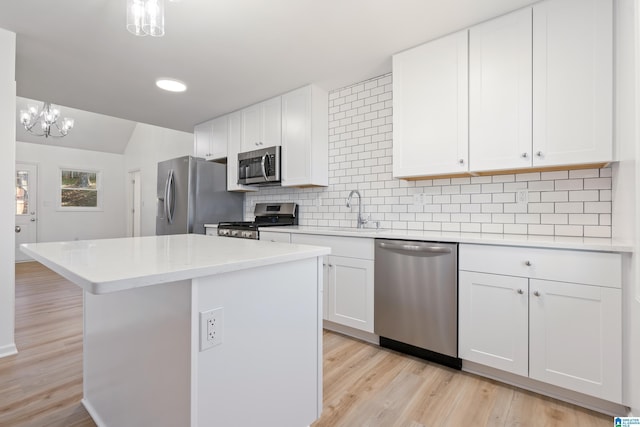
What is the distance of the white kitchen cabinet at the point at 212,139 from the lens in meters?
4.19

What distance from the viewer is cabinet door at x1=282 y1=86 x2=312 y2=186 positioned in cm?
323

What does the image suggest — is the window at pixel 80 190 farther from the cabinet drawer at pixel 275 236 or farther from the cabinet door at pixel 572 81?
the cabinet door at pixel 572 81

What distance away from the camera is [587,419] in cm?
159

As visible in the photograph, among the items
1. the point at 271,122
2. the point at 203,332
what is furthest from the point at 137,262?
the point at 271,122

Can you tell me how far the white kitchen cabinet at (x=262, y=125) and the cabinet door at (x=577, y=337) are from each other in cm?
277

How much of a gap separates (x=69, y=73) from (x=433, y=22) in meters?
3.21

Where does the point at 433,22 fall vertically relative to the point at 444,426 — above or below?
above

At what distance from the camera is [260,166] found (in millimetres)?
3613

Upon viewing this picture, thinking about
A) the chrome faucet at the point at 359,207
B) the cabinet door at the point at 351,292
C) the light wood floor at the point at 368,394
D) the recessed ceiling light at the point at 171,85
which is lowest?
the light wood floor at the point at 368,394

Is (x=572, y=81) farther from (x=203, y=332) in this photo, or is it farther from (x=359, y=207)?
(x=203, y=332)

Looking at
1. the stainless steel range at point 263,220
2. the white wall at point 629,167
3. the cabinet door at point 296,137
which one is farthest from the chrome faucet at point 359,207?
the white wall at point 629,167

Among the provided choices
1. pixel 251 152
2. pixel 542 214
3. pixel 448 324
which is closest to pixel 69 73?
pixel 251 152

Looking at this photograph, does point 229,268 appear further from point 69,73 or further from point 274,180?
point 69,73

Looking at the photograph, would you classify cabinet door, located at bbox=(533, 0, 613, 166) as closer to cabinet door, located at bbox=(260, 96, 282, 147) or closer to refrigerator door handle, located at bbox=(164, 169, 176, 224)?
cabinet door, located at bbox=(260, 96, 282, 147)
